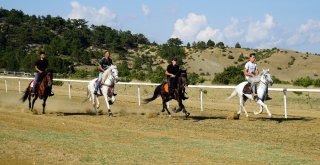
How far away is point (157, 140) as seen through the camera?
45.8ft

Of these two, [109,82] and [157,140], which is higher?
[109,82]

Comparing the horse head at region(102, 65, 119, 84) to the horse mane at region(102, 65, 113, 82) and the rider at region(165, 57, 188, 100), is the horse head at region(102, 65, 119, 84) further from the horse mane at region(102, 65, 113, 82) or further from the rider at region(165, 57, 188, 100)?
the rider at region(165, 57, 188, 100)

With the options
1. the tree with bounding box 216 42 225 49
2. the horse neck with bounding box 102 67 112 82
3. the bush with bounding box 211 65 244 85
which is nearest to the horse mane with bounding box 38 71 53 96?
the horse neck with bounding box 102 67 112 82

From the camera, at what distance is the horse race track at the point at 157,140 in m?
10.9

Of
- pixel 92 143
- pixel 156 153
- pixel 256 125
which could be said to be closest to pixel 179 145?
pixel 156 153

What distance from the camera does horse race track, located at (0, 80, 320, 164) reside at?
35.8ft

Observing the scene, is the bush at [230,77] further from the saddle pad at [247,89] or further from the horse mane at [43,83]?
the horse mane at [43,83]

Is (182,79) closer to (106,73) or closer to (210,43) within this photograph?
(106,73)

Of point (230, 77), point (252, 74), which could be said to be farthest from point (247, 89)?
point (230, 77)

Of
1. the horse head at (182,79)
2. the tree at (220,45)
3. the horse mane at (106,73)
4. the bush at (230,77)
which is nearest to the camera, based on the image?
the horse head at (182,79)

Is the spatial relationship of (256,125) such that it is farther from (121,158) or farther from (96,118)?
(121,158)

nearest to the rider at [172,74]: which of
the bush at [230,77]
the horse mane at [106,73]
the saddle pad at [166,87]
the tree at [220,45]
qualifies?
the saddle pad at [166,87]

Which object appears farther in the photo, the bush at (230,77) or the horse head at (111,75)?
the bush at (230,77)

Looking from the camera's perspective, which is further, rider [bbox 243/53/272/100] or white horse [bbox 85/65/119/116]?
white horse [bbox 85/65/119/116]
